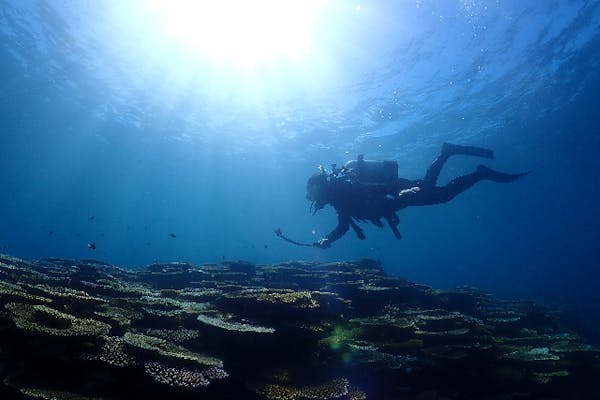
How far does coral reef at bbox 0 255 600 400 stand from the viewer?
17.1 feet

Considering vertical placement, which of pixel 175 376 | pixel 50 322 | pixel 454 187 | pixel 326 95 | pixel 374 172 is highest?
pixel 326 95

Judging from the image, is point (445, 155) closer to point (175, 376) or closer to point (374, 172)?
point (374, 172)

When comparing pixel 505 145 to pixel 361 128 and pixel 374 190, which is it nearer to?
pixel 361 128

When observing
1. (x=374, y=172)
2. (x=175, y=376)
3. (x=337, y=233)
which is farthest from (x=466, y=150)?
(x=175, y=376)

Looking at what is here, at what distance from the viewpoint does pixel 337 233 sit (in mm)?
13641

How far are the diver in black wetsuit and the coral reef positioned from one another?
12.1ft

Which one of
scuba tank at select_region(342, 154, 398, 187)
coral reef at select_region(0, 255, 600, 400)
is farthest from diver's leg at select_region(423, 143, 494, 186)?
coral reef at select_region(0, 255, 600, 400)

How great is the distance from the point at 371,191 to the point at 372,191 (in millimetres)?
45

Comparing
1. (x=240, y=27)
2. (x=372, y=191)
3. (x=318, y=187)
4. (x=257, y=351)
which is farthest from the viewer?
(x=240, y=27)

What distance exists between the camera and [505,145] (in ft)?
→ 153

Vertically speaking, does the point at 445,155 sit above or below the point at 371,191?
above

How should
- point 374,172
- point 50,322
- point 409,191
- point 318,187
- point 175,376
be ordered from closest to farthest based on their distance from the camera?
point 175,376 → point 50,322 → point 318,187 → point 409,191 → point 374,172

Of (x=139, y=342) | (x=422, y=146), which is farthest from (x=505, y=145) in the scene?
(x=139, y=342)

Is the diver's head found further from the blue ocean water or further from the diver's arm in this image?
the blue ocean water
